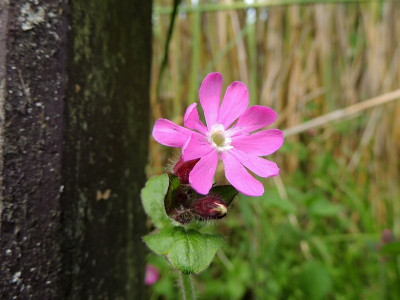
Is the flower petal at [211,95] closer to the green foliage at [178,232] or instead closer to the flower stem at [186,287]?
the green foliage at [178,232]

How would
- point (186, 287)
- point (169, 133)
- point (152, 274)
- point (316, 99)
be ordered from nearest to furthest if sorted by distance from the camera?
point (169, 133) → point (186, 287) → point (152, 274) → point (316, 99)

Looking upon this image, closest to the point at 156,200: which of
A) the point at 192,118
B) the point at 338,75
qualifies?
the point at 192,118

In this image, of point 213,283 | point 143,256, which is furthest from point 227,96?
point 213,283

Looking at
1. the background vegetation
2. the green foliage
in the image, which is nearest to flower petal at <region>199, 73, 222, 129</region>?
the green foliage

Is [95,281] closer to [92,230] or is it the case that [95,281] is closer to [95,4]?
[92,230]

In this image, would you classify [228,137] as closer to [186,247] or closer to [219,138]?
[219,138]

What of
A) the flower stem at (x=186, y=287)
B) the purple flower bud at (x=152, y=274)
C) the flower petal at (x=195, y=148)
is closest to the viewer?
the flower petal at (x=195, y=148)

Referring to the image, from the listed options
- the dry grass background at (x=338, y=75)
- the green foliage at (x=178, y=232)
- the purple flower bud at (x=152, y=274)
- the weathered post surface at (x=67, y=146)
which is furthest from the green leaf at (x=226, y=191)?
the dry grass background at (x=338, y=75)
